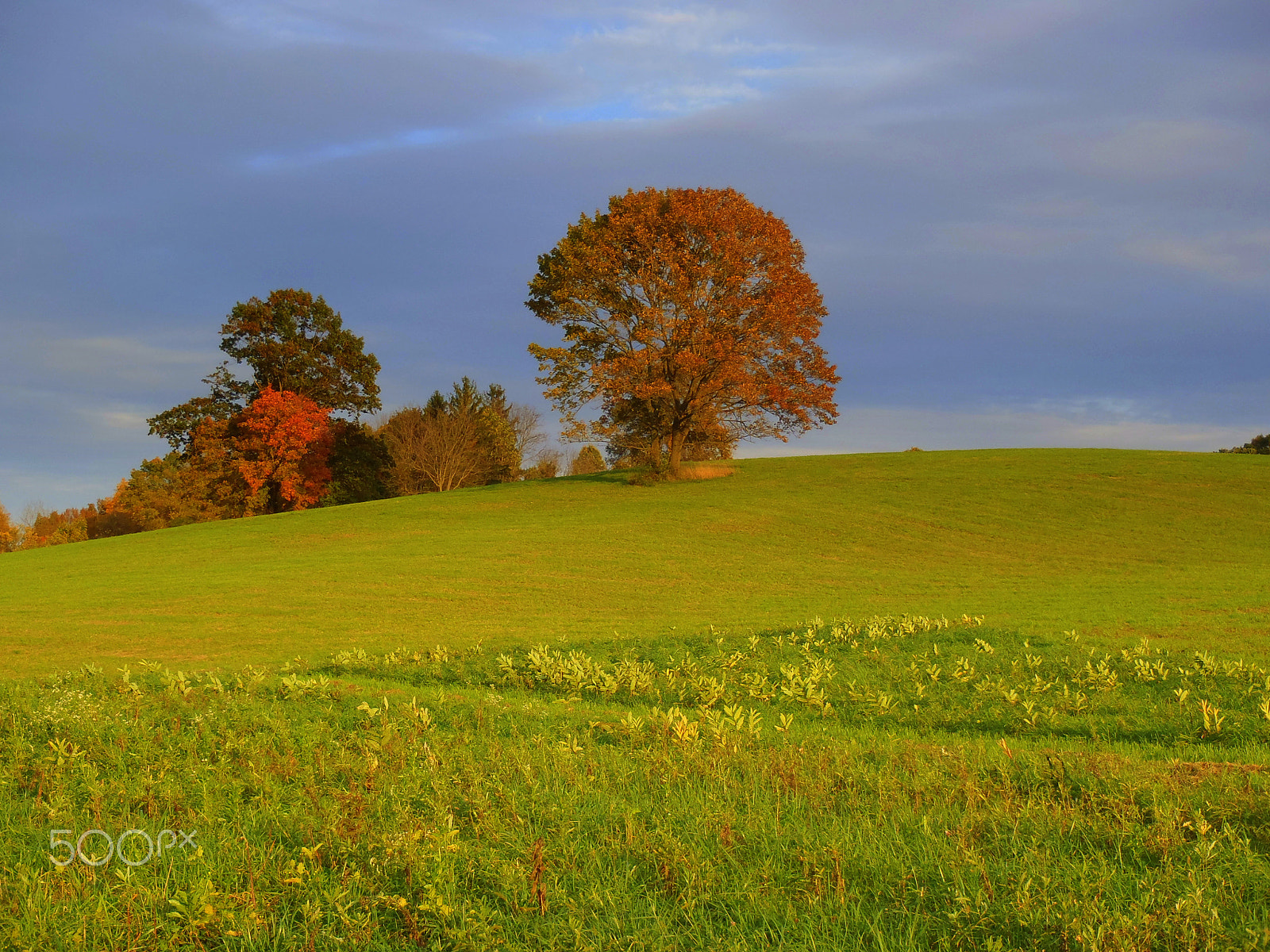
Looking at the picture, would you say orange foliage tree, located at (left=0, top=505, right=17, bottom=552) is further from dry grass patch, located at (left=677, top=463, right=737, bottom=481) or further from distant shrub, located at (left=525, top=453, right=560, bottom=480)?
dry grass patch, located at (left=677, top=463, right=737, bottom=481)

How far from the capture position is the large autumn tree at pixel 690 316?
122ft

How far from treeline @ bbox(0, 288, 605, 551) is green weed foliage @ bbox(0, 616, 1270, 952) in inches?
1905

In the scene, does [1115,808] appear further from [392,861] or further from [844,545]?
[844,545]

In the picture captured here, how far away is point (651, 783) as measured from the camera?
5.14m

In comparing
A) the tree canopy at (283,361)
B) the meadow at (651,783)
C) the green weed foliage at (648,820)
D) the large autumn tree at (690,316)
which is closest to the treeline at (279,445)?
the tree canopy at (283,361)

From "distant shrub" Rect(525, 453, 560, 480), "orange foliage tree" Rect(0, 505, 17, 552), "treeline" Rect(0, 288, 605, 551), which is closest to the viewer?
"treeline" Rect(0, 288, 605, 551)

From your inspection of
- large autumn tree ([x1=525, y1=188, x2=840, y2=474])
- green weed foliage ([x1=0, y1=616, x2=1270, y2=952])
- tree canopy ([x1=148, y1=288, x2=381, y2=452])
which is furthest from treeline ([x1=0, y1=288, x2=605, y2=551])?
green weed foliage ([x1=0, y1=616, x2=1270, y2=952])

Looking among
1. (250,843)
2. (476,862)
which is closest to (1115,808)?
(476,862)

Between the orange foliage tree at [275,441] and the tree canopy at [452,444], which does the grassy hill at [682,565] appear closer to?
the orange foliage tree at [275,441]

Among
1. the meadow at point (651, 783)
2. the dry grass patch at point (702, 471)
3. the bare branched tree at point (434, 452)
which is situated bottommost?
the meadow at point (651, 783)

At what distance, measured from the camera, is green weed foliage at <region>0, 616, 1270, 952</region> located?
352 centimetres

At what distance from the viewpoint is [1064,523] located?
99.8 ft

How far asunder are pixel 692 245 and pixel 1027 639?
103 feet

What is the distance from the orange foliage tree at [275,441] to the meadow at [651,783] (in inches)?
1457
